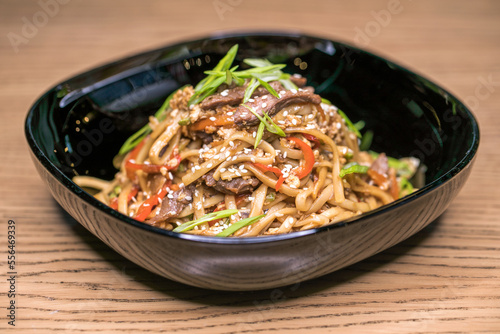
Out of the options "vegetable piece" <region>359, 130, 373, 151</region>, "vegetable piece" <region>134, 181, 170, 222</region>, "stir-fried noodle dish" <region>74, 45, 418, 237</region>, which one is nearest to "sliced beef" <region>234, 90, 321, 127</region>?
"stir-fried noodle dish" <region>74, 45, 418, 237</region>

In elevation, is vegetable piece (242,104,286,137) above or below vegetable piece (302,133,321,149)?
above

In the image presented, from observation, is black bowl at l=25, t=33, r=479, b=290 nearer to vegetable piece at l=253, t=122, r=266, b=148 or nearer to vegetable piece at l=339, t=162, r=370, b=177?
vegetable piece at l=339, t=162, r=370, b=177

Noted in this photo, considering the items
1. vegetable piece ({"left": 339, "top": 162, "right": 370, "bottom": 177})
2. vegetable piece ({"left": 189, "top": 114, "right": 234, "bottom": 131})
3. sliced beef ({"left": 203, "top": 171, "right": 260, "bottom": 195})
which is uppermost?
vegetable piece ({"left": 189, "top": 114, "right": 234, "bottom": 131})

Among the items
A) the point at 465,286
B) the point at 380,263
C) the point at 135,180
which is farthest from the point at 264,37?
the point at 465,286

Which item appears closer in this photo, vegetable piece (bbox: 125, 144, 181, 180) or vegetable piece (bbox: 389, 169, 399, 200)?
vegetable piece (bbox: 125, 144, 181, 180)

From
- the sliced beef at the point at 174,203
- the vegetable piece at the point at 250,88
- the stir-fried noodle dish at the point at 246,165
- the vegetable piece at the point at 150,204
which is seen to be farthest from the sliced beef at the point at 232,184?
the vegetable piece at the point at 250,88

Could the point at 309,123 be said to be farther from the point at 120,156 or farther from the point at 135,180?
the point at 120,156
